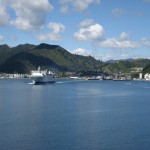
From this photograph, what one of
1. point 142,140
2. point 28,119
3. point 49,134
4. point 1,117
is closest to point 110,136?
point 142,140

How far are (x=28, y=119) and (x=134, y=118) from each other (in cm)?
1688

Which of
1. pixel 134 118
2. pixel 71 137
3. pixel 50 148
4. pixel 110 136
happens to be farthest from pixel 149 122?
pixel 50 148

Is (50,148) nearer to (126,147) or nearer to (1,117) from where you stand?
(126,147)

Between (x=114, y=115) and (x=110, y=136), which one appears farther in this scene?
(x=114, y=115)

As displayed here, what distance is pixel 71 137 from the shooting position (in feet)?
140

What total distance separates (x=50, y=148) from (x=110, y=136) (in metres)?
8.77

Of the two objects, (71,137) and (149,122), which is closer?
(71,137)

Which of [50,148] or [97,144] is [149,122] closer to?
[97,144]

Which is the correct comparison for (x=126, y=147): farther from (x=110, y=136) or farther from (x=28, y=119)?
(x=28, y=119)

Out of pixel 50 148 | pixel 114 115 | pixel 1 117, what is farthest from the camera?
pixel 114 115

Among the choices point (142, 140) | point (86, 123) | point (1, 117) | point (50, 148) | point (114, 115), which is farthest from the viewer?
point (114, 115)

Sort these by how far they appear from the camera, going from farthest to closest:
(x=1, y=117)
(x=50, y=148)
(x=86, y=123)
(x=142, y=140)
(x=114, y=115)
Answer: (x=114, y=115)
(x=1, y=117)
(x=86, y=123)
(x=142, y=140)
(x=50, y=148)

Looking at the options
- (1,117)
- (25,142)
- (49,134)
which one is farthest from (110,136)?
(1,117)

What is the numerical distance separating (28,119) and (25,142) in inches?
626
